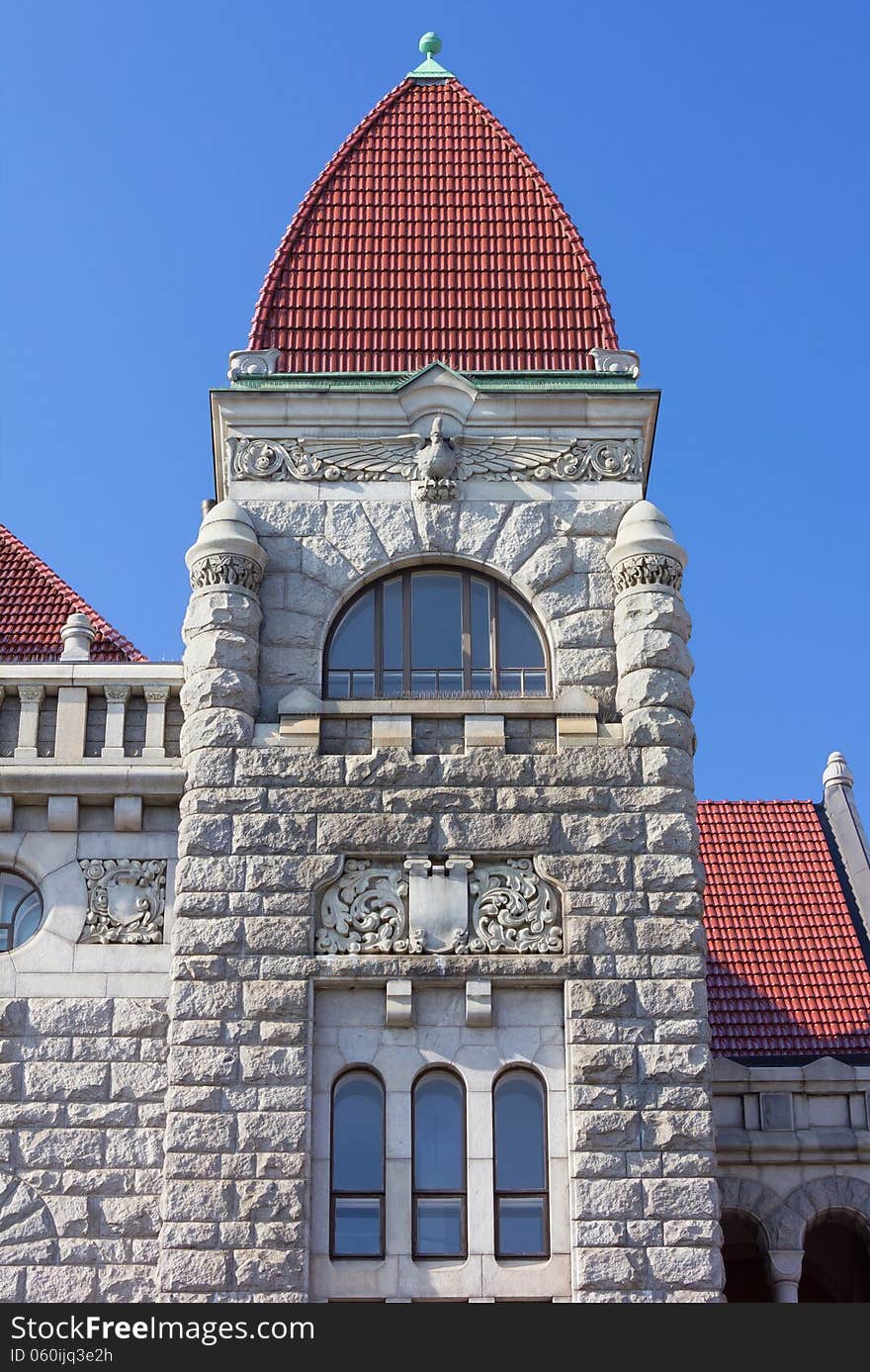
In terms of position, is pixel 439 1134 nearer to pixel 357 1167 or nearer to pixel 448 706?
pixel 357 1167

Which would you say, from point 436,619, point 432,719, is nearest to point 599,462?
point 436,619

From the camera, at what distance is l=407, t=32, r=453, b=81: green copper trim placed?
984 inches

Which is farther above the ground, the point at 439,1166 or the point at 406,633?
the point at 406,633

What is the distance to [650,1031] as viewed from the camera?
1839cm

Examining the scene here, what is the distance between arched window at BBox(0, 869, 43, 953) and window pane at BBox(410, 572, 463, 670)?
159 inches

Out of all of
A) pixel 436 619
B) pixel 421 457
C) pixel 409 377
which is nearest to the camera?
pixel 436 619

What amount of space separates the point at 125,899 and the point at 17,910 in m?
1.00

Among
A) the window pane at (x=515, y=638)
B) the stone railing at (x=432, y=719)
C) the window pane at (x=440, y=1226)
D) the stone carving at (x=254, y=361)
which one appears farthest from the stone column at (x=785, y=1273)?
the stone carving at (x=254, y=361)

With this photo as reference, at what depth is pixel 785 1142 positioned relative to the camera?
21641 millimetres

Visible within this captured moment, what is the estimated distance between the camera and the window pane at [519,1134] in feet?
59.8

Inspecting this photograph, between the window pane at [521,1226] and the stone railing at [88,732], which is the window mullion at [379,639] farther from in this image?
the window pane at [521,1226]

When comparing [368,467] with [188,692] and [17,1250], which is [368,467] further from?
[17,1250]

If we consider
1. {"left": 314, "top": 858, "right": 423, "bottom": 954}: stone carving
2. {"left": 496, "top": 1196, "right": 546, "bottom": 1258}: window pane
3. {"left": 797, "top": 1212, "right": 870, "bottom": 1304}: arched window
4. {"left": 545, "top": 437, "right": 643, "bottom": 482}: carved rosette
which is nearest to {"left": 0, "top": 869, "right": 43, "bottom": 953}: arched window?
{"left": 314, "top": 858, "right": 423, "bottom": 954}: stone carving

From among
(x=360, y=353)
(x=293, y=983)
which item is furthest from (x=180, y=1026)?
(x=360, y=353)
